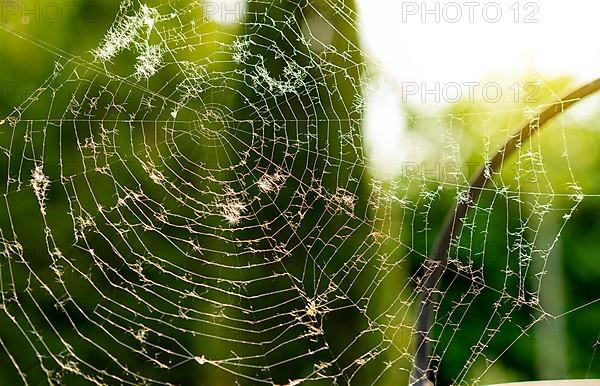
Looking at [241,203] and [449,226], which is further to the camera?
[241,203]

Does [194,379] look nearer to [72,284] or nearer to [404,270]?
[72,284]

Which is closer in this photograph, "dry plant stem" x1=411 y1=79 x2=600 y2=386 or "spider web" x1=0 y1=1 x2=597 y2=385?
"dry plant stem" x1=411 y1=79 x2=600 y2=386

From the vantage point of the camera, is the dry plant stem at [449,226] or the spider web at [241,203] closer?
the dry plant stem at [449,226]

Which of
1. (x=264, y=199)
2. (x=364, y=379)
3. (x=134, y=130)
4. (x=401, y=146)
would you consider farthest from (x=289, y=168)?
(x=364, y=379)
